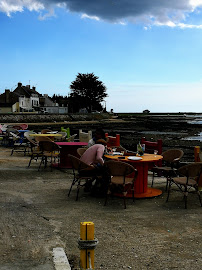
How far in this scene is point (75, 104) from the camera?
108 meters

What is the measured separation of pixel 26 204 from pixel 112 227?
7.00 feet

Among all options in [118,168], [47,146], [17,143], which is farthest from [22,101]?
[118,168]

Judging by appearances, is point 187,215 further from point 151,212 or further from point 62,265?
point 62,265

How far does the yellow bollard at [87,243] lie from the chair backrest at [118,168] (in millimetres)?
3667

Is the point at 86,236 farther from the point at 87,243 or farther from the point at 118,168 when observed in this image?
the point at 118,168

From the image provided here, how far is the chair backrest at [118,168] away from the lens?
24.2 ft

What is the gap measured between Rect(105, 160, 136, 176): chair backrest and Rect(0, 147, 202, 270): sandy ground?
67cm

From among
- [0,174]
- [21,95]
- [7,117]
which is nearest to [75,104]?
[21,95]

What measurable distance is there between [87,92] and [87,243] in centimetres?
10122

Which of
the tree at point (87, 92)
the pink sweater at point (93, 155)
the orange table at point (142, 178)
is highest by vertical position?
the tree at point (87, 92)

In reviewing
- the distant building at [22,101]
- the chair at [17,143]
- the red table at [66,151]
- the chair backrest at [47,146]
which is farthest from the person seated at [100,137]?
the distant building at [22,101]

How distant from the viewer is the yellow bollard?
3586mm

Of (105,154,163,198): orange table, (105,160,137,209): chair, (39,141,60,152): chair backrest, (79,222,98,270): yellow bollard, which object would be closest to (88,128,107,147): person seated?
(105,154,163,198): orange table

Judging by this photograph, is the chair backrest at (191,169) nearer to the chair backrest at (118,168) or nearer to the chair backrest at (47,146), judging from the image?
the chair backrest at (118,168)
